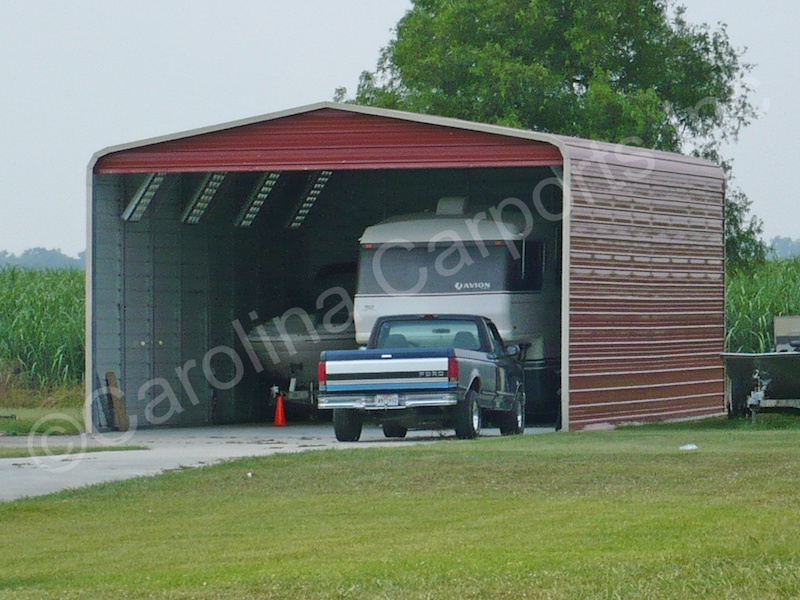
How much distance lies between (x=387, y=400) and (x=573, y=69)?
915 inches

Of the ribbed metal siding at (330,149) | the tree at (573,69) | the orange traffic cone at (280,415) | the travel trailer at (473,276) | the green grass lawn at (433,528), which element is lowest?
the orange traffic cone at (280,415)

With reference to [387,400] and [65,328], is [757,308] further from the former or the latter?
[387,400]

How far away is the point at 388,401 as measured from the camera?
19.8m

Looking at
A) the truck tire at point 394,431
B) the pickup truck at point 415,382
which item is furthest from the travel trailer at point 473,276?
the pickup truck at point 415,382

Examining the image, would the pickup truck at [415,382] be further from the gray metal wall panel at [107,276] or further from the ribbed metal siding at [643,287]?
the gray metal wall panel at [107,276]

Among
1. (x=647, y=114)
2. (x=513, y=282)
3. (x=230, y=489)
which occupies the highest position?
(x=647, y=114)

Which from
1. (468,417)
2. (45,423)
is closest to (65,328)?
(45,423)

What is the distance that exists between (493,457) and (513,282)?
880cm

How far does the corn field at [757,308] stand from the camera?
34.9m

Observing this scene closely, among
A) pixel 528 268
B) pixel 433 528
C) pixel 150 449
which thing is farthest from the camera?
pixel 528 268

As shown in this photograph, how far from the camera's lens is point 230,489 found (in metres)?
14.1

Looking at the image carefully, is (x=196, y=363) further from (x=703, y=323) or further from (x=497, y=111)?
(x=497, y=111)

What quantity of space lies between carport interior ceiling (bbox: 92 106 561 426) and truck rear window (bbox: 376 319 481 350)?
249 cm

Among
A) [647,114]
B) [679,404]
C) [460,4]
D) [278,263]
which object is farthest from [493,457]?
[460,4]
